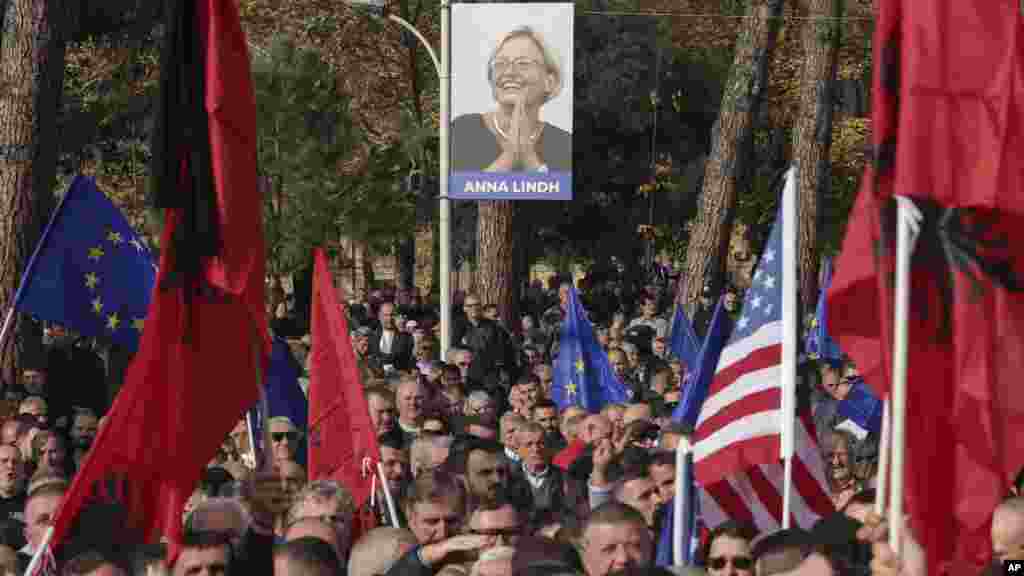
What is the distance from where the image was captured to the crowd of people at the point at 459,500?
7066mm

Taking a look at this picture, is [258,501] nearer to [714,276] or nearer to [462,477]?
[462,477]

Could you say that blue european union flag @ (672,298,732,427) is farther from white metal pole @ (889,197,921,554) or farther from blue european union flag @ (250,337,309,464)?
white metal pole @ (889,197,921,554)

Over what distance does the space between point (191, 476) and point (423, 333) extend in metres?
11.3

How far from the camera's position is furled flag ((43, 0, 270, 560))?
802cm

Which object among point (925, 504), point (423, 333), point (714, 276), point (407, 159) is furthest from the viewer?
point (407, 159)

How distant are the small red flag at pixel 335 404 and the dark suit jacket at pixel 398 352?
326 inches

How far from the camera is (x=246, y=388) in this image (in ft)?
27.2

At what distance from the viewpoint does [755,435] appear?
8.15 metres

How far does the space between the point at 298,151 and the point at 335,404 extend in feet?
93.8

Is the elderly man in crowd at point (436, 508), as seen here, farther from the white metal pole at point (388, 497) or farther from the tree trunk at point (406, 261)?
the tree trunk at point (406, 261)

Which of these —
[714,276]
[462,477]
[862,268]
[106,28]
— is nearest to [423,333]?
[714,276]

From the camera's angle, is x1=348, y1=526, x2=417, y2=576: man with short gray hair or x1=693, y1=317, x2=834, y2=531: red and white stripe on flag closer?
x1=348, y1=526, x2=417, y2=576: man with short gray hair

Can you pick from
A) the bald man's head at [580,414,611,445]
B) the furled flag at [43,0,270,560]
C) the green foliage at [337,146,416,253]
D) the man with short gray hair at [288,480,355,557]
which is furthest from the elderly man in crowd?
the green foliage at [337,146,416,253]

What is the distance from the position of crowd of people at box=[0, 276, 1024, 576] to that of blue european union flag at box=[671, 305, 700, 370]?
703 mm
